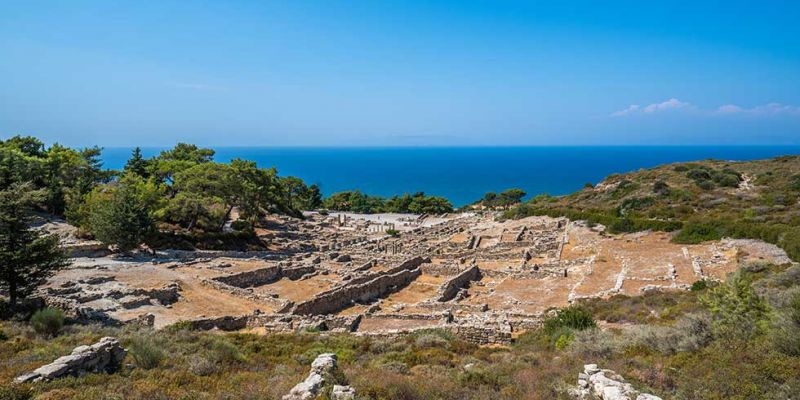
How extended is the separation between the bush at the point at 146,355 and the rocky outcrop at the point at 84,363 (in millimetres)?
349

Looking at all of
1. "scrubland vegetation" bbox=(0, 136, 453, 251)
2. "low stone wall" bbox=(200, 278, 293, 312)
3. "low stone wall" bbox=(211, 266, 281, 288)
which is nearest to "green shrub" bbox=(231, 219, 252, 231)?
"scrubland vegetation" bbox=(0, 136, 453, 251)

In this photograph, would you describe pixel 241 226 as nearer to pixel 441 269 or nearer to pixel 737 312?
pixel 441 269

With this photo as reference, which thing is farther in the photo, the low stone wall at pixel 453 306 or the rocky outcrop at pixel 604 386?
the low stone wall at pixel 453 306

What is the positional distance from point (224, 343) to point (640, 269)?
23263 mm

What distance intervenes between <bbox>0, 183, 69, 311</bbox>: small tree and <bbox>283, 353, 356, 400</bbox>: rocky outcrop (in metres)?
12.1

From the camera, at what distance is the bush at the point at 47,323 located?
1310cm

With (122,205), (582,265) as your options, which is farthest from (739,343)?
(122,205)

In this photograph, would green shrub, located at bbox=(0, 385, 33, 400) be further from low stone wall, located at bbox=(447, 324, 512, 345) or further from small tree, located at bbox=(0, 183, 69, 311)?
low stone wall, located at bbox=(447, 324, 512, 345)

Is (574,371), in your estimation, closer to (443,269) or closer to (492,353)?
(492,353)

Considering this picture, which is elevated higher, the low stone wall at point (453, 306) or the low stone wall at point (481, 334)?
the low stone wall at point (481, 334)

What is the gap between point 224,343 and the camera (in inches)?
480

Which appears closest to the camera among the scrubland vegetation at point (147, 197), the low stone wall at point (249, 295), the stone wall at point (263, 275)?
the low stone wall at point (249, 295)

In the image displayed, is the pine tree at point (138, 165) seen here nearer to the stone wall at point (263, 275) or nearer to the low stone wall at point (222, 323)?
the stone wall at point (263, 275)

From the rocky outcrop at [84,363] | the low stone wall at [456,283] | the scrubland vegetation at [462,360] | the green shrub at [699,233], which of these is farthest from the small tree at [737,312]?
the green shrub at [699,233]
